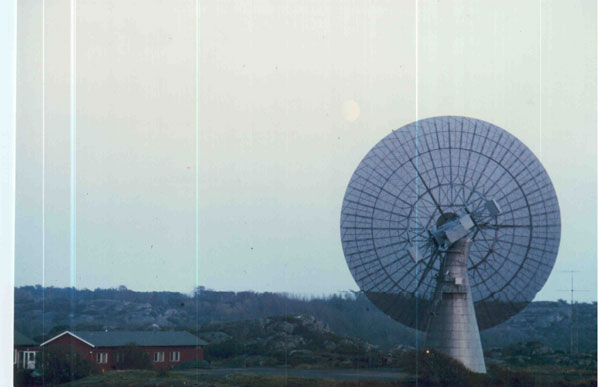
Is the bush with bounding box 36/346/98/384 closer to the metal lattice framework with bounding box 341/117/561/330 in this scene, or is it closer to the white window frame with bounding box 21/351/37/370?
the white window frame with bounding box 21/351/37/370

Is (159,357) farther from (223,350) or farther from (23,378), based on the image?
(23,378)

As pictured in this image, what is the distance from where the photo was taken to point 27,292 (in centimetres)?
1170

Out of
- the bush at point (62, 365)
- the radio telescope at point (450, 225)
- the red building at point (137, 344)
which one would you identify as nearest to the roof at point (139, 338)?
the red building at point (137, 344)

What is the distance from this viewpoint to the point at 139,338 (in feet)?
43.5

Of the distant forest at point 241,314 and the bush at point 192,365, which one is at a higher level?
the distant forest at point 241,314

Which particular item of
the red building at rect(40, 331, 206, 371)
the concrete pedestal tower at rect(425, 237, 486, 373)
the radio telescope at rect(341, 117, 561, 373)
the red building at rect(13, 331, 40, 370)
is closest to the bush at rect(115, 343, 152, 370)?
the red building at rect(40, 331, 206, 371)

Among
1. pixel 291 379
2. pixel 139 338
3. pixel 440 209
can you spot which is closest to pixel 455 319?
pixel 440 209

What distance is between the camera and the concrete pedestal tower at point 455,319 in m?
12.2

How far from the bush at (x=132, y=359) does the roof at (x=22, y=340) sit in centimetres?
127

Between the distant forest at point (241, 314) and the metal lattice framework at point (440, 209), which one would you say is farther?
the distant forest at point (241, 314)

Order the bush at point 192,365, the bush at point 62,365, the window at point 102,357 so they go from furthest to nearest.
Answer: the bush at point 192,365
the window at point 102,357
the bush at point 62,365

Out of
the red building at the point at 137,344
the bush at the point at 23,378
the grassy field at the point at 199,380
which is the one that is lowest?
the grassy field at the point at 199,380

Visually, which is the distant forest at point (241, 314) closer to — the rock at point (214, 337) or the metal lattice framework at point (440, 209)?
the rock at point (214, 337)

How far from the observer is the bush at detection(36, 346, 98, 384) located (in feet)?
39.9
